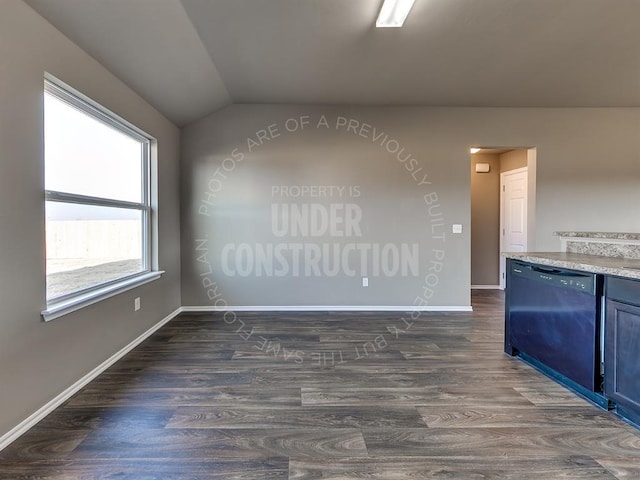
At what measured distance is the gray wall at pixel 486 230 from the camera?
19.5 feet

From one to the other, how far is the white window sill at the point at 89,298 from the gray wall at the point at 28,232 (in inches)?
2.1

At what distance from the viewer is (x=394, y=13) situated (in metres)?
2.50

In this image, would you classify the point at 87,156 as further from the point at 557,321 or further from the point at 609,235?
the point at 609,235

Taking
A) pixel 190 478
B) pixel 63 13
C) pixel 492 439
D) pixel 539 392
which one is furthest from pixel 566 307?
pixel 63 13

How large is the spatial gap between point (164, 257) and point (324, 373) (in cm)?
247

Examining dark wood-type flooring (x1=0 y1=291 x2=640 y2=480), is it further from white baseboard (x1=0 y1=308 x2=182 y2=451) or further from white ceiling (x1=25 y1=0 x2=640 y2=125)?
white ceiling (x1=25 y1=0 x2=640 y2=125)

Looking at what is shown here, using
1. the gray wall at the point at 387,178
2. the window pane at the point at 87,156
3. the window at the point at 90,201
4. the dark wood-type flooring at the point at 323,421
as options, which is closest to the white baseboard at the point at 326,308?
the gray wall at the point at 387,178

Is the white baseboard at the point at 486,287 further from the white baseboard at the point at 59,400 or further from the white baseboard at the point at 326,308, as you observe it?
the white baseboard at the point at 59,400

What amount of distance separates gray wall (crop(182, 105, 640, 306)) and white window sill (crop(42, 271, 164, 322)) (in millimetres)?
1192

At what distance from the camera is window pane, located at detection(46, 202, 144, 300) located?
224 centimetres

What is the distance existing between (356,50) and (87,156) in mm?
2500

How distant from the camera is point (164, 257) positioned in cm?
392

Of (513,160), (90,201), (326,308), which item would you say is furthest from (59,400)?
(513,160)

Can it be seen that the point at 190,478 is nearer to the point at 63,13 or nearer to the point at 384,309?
the point at 63,13
